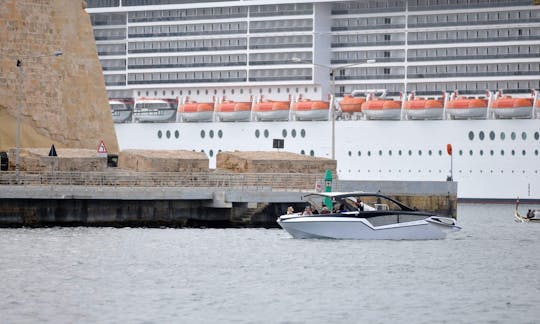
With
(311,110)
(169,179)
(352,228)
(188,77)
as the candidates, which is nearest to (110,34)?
(188,77)

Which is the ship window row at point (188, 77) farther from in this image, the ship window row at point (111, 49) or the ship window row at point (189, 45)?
the ship window row at point (111, 49)

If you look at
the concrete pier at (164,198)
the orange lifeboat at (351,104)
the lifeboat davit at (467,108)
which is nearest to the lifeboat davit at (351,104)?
the orange lifeboat at (351,104)

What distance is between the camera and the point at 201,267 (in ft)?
128

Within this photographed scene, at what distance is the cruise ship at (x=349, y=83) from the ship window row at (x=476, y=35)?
76 mm

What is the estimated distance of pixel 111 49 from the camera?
312 ft

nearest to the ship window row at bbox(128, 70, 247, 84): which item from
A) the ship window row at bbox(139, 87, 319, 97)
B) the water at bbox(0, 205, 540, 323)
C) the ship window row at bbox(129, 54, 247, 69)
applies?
the ship window row at bbox(129, 54, 247, 69)

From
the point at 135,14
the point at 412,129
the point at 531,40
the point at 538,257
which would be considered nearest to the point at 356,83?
the point at 412,129

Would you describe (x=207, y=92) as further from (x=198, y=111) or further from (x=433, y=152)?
(x=433, y=152)

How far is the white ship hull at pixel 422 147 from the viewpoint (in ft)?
266

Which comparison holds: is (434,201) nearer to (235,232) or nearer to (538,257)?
(235,232)

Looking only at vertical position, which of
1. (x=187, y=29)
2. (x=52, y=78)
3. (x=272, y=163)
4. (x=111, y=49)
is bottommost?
(x=272, y=163)

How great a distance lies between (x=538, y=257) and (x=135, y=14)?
55436 mm

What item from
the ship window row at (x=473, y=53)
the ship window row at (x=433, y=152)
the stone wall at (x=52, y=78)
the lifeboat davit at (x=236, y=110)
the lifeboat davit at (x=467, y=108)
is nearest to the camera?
the stone wall at (x=52, y=78)

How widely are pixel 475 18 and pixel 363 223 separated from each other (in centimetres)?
3893
